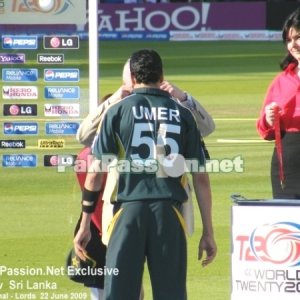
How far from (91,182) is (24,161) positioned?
443cm

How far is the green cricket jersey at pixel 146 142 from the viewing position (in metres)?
8.64

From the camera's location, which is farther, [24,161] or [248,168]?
[248,168]

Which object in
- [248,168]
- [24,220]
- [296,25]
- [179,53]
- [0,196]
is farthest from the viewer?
[179,53]

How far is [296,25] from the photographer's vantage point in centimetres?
989

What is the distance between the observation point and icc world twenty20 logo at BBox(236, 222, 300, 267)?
884cm

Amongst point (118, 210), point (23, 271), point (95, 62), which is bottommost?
point (23, 271)

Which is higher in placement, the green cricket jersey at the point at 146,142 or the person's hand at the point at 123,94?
the person's hand at the point at 123,94

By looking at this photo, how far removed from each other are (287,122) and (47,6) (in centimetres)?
351

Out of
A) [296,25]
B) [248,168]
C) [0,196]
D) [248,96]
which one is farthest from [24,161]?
[248,96]

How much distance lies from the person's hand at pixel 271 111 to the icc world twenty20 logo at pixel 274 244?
1035mm

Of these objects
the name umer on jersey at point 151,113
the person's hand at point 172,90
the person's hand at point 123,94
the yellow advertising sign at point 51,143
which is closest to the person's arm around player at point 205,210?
the name umer on jersey at point 151,113

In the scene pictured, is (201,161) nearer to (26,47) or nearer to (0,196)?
(26,47)
